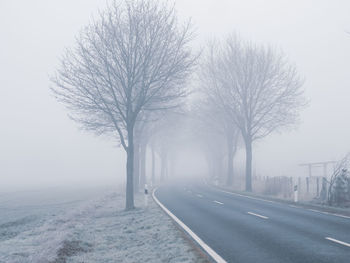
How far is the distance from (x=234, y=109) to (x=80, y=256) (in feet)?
74.2

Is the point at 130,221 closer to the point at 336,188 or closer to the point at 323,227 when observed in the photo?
the point at 323,227

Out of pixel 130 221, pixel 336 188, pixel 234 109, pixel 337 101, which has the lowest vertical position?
pixel 130 221

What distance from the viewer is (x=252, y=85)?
2836 centimetres

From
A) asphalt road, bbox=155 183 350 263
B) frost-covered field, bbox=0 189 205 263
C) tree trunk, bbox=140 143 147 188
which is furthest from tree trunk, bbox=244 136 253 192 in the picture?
frost-covered field, bbox=0 189 205 263

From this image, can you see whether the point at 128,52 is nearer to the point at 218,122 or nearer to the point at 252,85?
the point at 252,85

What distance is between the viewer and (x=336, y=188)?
16422 mm

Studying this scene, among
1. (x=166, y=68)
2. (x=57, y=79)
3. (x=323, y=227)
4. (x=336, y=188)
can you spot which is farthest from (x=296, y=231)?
(x=57, y=79)

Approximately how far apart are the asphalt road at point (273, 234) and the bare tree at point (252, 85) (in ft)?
46.6

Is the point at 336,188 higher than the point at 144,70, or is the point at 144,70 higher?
the point at 144,70

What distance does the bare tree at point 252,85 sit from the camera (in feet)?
90.0

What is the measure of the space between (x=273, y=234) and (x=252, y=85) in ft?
65.3

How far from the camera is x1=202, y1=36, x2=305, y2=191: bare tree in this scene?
27.4 m

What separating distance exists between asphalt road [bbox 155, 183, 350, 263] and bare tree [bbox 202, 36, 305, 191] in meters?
14.2

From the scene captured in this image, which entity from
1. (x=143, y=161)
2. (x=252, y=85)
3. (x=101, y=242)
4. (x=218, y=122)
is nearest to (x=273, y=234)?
(x=101, y=242)
